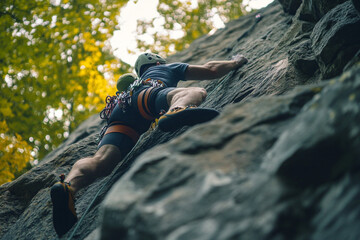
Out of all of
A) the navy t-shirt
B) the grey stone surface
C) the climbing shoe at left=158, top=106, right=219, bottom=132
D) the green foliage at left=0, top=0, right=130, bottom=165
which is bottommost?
the grey stone surface

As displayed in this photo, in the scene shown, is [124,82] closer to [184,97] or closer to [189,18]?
[184,97]

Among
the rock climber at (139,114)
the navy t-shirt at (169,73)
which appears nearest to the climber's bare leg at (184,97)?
the rock climber at (139,114)

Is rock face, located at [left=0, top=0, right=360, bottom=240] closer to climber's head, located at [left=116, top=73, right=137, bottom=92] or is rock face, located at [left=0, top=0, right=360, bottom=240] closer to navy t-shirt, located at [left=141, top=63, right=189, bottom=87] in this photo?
navy t-shirt, located at [left=141, top=63, right=189, bottom=87]

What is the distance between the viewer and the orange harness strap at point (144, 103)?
3.31m

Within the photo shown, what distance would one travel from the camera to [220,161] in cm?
133

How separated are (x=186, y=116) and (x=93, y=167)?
1.24 metres

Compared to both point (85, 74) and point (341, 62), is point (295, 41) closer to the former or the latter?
point (341, 62)

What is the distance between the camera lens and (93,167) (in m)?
3.20

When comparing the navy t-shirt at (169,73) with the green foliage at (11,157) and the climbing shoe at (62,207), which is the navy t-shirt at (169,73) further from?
the green foliage at (11,157)

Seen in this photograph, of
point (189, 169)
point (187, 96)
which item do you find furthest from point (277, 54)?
point (189, 169)

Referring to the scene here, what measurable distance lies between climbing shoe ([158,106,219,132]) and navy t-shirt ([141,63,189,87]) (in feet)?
3.68

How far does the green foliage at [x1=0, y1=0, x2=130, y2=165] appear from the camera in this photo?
9.85m

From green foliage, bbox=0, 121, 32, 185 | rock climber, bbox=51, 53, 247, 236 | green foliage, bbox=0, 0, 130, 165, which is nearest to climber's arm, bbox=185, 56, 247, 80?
rock climber, bbox=51, 53, 247, 236

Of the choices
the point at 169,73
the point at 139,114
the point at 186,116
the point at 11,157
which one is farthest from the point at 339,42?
the point at 11,157
